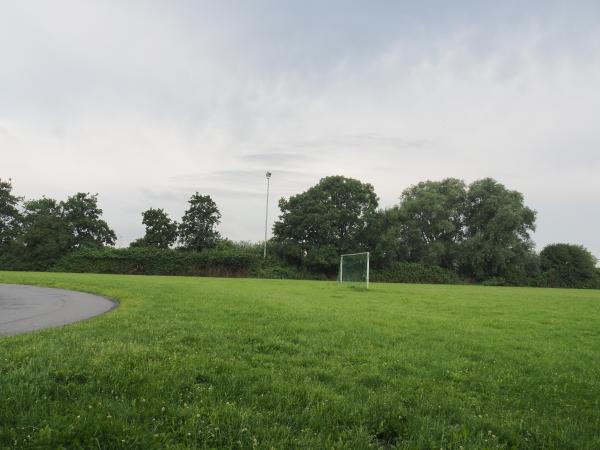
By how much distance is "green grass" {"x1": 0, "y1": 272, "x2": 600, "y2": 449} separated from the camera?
11.9ft

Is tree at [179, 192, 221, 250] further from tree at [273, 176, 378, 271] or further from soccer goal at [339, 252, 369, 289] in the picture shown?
soccer goal at [339, 252, 369, 289]

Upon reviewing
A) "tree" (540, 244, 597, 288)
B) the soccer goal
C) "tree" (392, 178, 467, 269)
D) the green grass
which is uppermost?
"tree" (392, 178, 467, 269)

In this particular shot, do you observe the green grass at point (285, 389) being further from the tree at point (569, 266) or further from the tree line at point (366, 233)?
the tree at point (569, 266)

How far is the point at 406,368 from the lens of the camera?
609 cm

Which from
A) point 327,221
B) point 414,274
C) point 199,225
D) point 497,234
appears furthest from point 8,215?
point 497,234

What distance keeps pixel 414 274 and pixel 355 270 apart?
26238mm

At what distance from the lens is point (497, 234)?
193ft

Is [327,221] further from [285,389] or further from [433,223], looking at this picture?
[285,389]

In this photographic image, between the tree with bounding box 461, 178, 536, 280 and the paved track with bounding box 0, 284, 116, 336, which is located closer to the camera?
the paved track with bounding box 0, 284, 116, 336

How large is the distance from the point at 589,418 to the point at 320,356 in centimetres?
348

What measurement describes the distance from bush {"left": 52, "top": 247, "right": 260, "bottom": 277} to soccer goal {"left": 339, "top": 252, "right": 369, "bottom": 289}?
18395mm

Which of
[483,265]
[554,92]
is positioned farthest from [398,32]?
[483,265]

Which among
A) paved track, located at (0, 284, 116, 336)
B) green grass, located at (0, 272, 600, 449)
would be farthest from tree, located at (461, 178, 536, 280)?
paved track, located at (0, 284, 116, 336)

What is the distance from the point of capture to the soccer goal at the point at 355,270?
31203 mm
